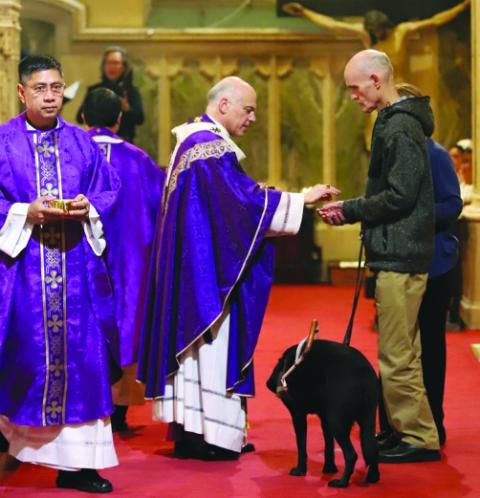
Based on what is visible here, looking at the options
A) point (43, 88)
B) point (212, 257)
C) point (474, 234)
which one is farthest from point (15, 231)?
point (474, 234)

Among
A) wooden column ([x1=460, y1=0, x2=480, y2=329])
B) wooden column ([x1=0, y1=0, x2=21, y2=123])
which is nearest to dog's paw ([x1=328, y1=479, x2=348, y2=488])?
wooden column ([x1=460, y1=0, x2=480, y2=329])

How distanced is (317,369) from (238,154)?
3.66 feet

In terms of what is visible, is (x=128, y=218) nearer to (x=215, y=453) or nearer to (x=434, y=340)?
(x=215, y=453)

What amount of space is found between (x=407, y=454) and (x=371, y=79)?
1.58 m

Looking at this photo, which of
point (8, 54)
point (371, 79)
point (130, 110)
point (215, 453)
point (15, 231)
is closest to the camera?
point (15, 231)

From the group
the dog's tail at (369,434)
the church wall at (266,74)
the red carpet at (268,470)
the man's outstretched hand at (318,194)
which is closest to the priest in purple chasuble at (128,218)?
the red carpet at (268,470)

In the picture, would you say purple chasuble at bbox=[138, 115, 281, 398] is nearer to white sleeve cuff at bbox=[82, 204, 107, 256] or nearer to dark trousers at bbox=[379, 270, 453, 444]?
white sleeve cuff at bbox=[82, 204, 107, 256]

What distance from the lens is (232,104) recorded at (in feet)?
18.1

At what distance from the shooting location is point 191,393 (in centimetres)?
545

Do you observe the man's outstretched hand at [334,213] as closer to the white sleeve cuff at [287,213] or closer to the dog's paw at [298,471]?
the white sleeve cuff at [287,213]

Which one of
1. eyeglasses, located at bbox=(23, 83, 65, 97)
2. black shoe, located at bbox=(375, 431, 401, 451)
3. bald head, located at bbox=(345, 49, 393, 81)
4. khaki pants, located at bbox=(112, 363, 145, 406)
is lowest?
black shoe, located at bbox=(375, 431, 401, 451)

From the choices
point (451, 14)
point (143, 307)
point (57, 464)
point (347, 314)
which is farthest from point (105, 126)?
point (451, 14)

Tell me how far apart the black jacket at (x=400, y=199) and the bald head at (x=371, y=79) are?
0.19ft

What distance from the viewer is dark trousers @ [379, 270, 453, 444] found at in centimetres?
561
